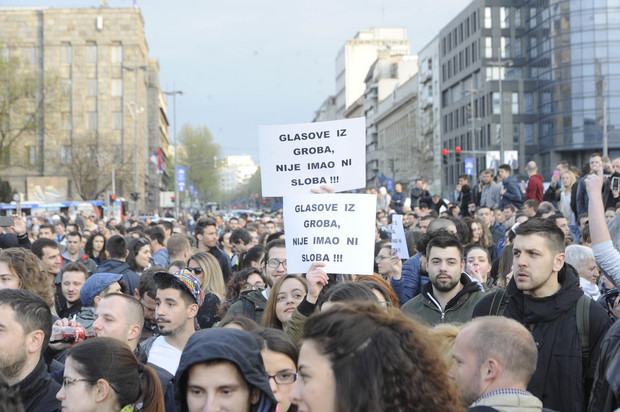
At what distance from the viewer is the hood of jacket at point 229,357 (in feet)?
12.1

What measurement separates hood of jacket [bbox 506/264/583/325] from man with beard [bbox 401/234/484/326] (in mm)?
1107

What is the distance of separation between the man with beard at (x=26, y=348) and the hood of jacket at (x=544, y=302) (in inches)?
112

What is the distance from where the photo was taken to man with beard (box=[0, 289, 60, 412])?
453 centimetres

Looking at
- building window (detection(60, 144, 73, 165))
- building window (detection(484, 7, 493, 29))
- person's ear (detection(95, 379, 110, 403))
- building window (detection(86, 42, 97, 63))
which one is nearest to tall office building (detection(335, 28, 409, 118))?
building window (detection(484, 7, 493, 29))

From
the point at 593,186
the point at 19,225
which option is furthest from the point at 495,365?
the point at 19,225

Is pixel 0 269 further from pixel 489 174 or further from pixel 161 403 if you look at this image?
pixel 489 174

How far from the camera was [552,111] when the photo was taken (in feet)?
262

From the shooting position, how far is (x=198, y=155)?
12450 cm

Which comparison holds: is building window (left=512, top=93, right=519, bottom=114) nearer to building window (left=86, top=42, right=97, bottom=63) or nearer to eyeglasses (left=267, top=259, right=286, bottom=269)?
building window (left=86, top=42, right=97, bottom=63)

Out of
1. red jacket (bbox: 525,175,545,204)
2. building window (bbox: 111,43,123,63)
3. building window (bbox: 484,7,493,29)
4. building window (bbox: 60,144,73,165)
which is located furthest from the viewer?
building window (bbox: 111,43,123,63)

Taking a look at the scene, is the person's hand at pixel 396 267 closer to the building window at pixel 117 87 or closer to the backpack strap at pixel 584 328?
the backpack strap at pixel 584 328

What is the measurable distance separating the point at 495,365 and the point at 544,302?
1.69 meters

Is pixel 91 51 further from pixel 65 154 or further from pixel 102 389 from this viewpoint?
pixel 102 389

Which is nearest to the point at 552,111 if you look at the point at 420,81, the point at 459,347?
the point at 420,81
